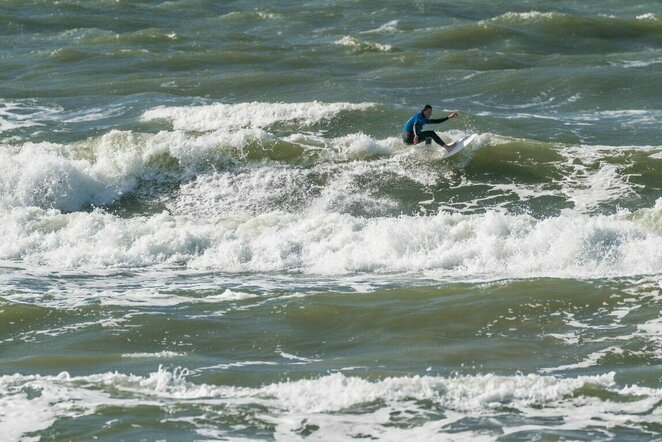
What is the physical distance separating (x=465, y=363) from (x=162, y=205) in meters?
10.2

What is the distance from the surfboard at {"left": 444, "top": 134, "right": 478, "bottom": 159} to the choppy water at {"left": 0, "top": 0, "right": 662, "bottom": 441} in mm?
249

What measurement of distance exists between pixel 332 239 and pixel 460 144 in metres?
5.07

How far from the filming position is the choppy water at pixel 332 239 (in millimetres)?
10680

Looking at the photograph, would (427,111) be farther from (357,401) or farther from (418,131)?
(357,401)

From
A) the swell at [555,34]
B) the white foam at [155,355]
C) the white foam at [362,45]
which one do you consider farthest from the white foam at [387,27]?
the white foam at [155,355]

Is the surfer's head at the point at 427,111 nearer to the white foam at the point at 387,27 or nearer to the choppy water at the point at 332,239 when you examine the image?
the choppy water at the point at 332,239

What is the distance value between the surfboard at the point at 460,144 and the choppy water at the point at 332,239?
249 millimetres

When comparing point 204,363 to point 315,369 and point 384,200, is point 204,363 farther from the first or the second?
point 384,200

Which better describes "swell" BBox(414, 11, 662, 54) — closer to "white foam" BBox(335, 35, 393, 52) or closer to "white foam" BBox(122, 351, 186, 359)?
"white foam" BBox(335, 35, 393, 52)

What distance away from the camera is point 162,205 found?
2086 cm

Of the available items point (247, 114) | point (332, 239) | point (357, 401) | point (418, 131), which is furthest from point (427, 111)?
point (357, 401)

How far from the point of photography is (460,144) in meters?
21.5

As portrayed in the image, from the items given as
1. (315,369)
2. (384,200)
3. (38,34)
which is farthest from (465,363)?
(38,34)

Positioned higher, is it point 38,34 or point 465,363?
point 38,34
